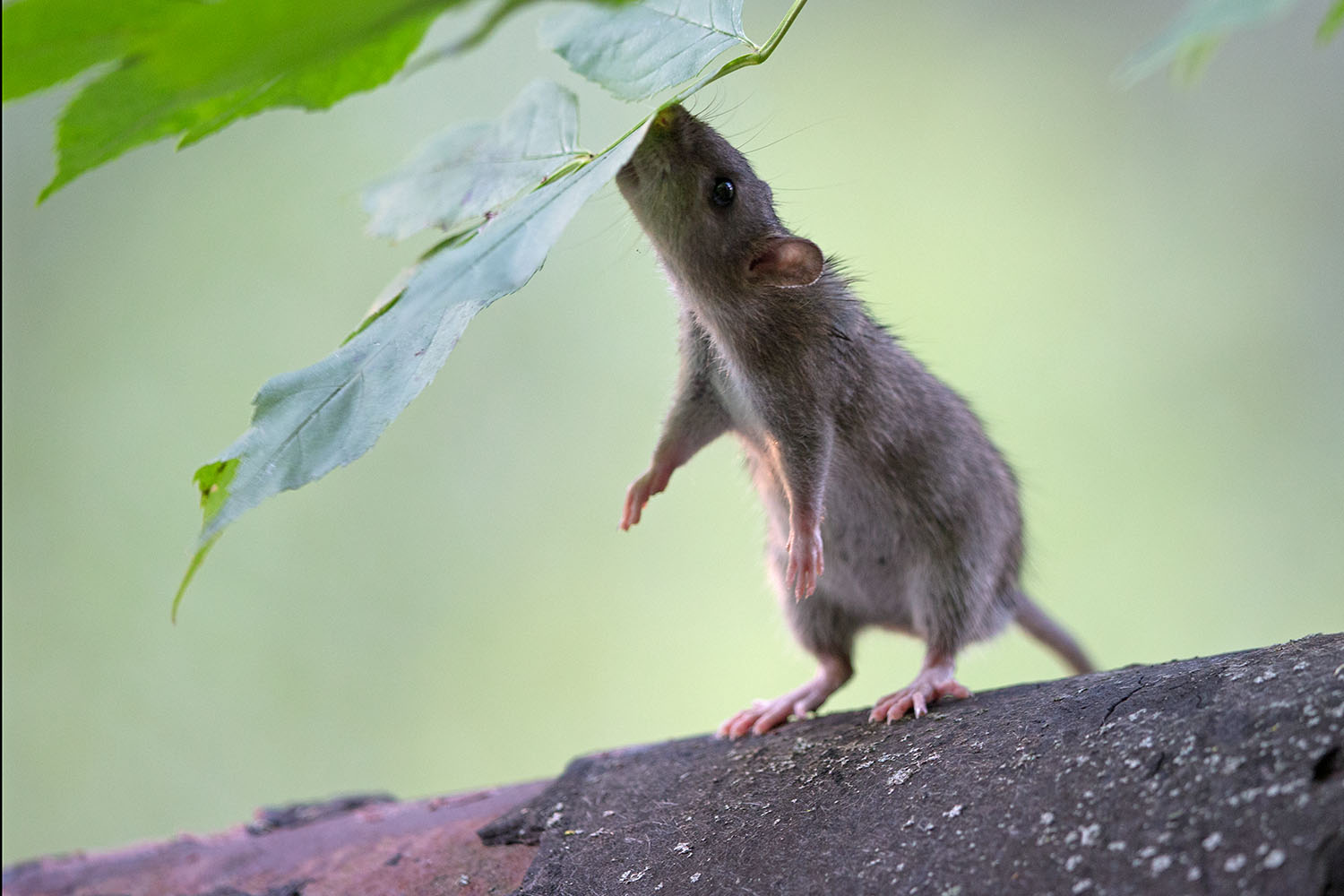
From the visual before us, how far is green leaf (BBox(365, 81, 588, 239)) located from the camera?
153cm

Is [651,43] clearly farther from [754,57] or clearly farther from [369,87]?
[369,87]

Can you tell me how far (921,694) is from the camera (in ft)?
9.05

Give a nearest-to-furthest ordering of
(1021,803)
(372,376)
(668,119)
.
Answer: (372,376) < (1021,803) < (668,119)

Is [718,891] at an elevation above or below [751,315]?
below

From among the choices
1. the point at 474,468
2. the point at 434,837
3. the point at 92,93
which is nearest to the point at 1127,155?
the point at 474,468

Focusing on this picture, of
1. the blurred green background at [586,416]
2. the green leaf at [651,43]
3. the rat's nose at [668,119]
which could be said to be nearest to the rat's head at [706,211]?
the rat's nose at [668,119]

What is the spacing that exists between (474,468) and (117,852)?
3.86 meters

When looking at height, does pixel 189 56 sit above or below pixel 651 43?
below

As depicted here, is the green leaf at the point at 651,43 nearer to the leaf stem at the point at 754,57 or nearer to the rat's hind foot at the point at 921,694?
the leaf stem at the point at 754,57

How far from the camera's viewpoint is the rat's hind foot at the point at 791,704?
322 centimetres

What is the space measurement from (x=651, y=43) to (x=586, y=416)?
223 inches

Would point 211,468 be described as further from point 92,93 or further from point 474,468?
point 474,468

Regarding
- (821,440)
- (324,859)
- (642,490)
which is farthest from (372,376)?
(324,859)

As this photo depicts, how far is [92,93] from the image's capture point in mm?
984
